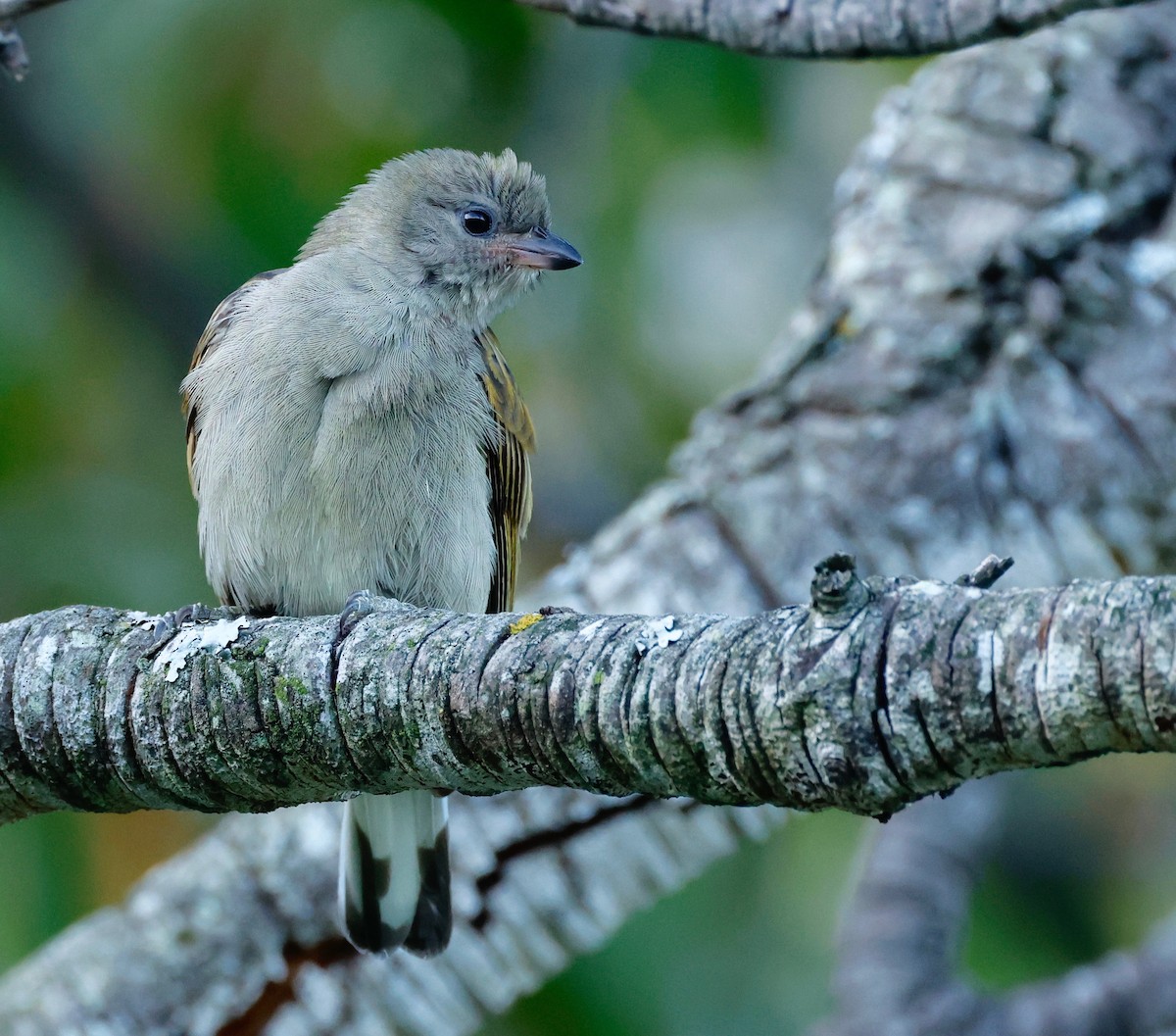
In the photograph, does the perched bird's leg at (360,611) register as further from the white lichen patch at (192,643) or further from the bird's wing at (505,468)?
Answer: the bird's wing at (505,468)

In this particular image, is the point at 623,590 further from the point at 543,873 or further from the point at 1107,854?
the point at 1107,854

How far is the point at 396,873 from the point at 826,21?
8.00 feet

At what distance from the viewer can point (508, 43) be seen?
23.5 ft

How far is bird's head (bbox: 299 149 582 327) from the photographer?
15.0ft

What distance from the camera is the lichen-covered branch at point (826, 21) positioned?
3.46 m

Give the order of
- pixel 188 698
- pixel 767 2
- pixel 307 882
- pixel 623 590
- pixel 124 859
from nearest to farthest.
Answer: pixel 188 698 → pixel 767 2 → pixel 307 882 → pixel 623 590 → pixel 124 859

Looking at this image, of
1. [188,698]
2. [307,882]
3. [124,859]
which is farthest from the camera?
[124,859]

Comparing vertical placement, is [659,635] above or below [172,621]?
below

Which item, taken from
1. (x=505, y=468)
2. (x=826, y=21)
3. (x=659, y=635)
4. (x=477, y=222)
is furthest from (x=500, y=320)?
(x=659, y=635)

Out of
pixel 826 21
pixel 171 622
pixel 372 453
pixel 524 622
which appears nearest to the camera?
pixel 524 622

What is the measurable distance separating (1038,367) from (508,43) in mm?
3495

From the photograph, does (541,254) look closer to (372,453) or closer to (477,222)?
(477,222)

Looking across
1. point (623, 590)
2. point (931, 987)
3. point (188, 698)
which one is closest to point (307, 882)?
point (623, 590)

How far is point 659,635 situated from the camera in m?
2.34
